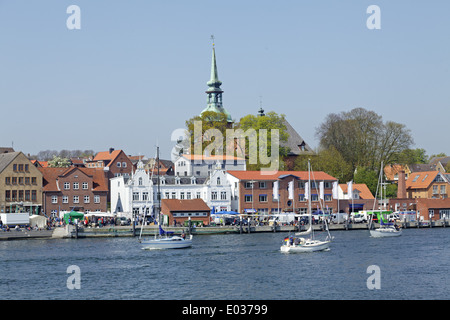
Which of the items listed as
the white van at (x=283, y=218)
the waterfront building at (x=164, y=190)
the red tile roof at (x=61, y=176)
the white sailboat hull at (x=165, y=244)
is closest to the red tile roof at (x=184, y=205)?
the waterfront building at (x=164, y=190)

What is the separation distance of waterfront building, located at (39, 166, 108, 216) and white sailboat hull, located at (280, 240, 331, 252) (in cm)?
4362

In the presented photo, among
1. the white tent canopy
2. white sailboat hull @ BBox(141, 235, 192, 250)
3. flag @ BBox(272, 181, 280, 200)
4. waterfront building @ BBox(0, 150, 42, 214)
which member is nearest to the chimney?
flag @ BBox(272, 181, 280, 200)

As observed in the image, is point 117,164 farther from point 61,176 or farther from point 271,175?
point 271,175

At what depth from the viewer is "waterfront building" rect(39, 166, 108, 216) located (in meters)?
102

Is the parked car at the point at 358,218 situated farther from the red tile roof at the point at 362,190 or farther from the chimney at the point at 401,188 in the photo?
the chimney at the point at 401,188

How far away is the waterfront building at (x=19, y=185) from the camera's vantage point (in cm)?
9900

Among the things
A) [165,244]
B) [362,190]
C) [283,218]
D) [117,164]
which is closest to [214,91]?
[117,164]

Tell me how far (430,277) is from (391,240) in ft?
103

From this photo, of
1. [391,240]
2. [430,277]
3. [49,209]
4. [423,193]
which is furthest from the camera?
[423,193]

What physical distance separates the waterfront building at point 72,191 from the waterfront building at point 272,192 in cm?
1952
